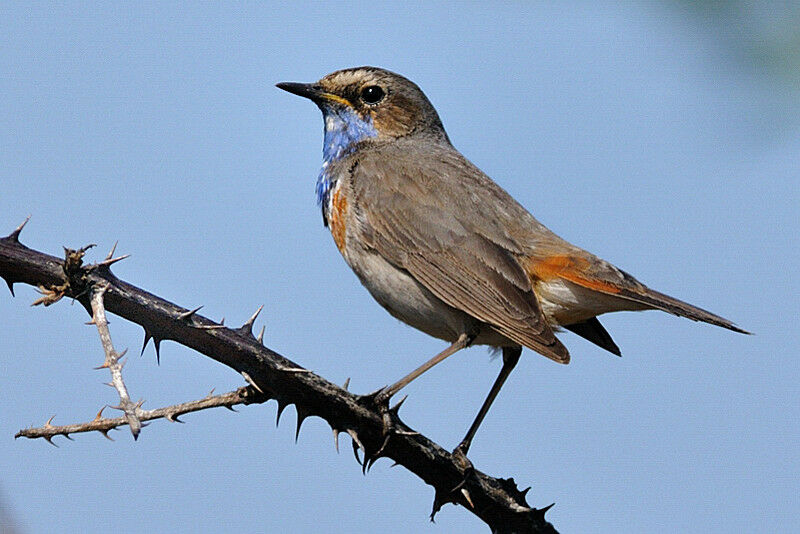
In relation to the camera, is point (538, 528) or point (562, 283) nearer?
point (538, 528)

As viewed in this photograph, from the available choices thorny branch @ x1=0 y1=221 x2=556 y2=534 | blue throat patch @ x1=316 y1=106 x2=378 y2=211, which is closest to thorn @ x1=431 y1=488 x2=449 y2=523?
thorny branch @ x1=0 y1=221 x2=556 y2=534

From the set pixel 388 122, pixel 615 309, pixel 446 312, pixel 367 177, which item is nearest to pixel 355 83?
pixel 388 122

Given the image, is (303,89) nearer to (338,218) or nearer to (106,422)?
(338,218)

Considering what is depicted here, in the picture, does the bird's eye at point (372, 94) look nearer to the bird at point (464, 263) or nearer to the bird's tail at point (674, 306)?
the bird at point (464, 263)

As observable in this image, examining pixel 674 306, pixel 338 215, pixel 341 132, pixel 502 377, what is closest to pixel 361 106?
pixel 341 132

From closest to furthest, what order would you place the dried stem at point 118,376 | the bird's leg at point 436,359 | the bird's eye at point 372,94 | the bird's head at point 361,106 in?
the dried stem at point 118,376 → the bird's leg at point 436,359 → the bird's head at point 361,106 → the bird's eye at point 372,94

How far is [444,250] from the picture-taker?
216 inches

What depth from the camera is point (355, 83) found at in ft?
21.9

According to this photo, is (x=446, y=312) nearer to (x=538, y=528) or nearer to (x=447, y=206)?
(x=447, y=206)

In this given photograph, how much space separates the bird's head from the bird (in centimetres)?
18

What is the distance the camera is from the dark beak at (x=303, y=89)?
21.4 feet

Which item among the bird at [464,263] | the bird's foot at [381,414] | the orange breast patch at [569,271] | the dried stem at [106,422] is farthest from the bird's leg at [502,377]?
the dried stem at [106,422]

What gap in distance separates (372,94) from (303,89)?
484mm

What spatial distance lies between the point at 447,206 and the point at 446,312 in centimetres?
71
